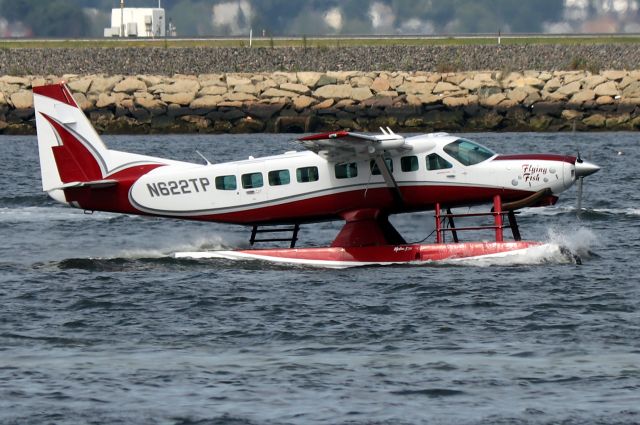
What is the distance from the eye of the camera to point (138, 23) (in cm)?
10362

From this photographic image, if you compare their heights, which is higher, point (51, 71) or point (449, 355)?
point (51, 71)

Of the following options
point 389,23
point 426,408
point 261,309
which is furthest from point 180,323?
point 389,23

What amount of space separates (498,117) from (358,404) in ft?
162

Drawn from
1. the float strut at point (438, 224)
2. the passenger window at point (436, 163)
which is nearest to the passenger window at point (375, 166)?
the passenger window at point (436, 163)

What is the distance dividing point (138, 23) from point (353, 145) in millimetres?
78775

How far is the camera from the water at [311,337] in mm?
17359

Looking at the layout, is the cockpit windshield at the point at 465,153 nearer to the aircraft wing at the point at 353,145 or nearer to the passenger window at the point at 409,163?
the passenger window at the point at 409,163

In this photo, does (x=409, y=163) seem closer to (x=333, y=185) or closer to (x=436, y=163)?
(x=436, y=163)

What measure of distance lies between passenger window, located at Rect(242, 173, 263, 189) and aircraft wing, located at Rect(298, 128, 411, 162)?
4.61 feet

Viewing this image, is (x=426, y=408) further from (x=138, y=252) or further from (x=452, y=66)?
(x=452, y=66)

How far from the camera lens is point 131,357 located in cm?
1991

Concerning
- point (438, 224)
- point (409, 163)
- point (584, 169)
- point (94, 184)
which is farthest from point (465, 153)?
point (94, 184)

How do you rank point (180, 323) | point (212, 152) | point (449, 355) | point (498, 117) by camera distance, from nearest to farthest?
point (449, 355), point (180, 323), point (212, 152), point (498, 117)

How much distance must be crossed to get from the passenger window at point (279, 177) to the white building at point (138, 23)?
73788 millimetres
